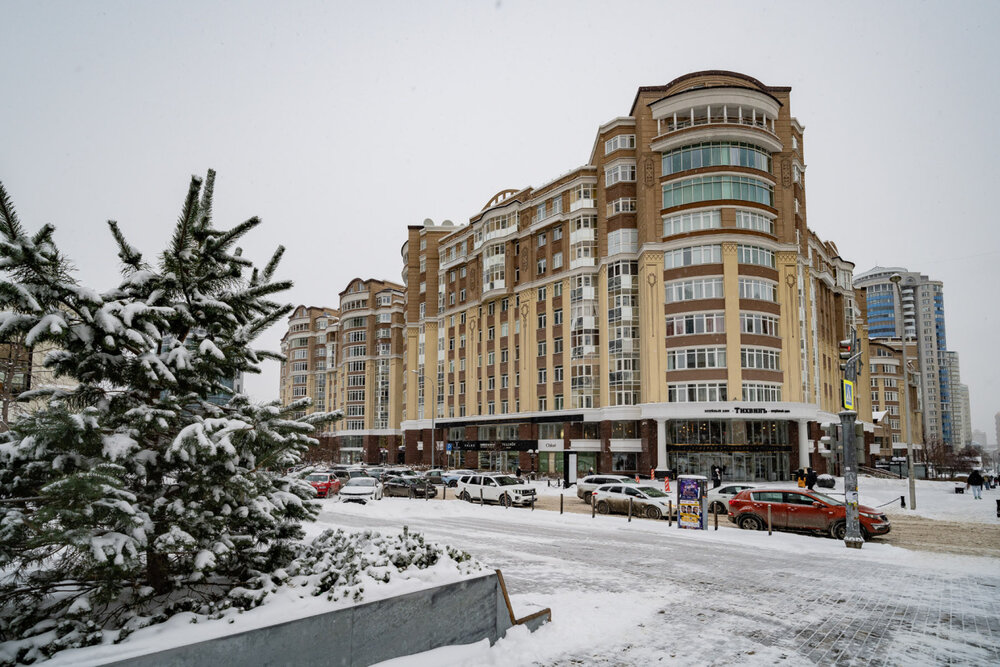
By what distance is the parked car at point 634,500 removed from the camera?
2578 cm

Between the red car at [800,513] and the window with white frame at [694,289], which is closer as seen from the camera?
the red car at [800,513]

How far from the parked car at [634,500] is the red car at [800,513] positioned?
3831 mm

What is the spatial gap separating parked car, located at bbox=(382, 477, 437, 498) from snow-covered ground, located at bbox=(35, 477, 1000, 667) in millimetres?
15311

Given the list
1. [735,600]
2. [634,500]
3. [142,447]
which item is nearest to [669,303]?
[634,500]

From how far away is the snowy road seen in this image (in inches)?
323

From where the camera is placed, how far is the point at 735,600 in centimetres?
1103

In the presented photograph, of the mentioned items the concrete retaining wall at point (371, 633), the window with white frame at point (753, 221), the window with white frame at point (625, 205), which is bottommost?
the concrete retaining wall at point (371, 633)

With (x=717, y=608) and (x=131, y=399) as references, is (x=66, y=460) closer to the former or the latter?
(x=131, y=399)

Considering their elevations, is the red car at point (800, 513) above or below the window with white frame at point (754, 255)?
below

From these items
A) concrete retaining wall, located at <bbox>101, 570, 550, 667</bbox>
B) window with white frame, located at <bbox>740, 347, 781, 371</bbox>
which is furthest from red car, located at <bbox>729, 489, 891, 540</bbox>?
window with white frame, located at <bbox>740, 347, 781, 371</bbox>

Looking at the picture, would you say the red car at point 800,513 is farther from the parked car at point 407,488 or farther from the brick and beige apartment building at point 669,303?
the brick and beige apartment building at point 669,303

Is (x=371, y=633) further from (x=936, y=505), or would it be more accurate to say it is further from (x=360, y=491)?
(x=936, y=505)

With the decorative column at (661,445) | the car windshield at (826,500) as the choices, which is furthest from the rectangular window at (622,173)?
the car windshield at (826,500)

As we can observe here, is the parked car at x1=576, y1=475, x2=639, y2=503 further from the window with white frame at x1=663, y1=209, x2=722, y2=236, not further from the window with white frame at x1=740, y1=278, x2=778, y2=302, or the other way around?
the window with white frame at x1=663, y1=209, x2=722, y2=236
